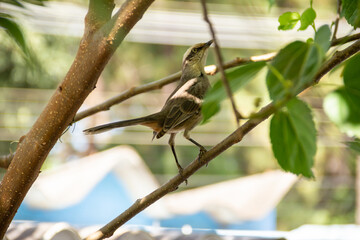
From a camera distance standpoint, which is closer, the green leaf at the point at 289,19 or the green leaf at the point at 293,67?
the green leaf at the point at 293,67

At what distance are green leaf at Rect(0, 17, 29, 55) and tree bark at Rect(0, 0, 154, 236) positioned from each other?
15 centimetres

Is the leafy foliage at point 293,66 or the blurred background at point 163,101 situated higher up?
the leafy foliage at point 293,66

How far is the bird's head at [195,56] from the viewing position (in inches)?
57.4

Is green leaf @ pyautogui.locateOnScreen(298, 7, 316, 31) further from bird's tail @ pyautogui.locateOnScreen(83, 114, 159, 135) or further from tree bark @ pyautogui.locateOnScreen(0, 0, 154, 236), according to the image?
bird's tail @ pyautogui.locateOnScreen(83, 114, 159, 135)

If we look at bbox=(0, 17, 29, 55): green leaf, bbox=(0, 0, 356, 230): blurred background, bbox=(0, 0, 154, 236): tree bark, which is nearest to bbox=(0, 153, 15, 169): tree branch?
bbox=(0, 0, 154, 236): tree bark

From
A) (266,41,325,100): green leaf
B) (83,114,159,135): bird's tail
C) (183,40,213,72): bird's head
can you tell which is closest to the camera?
(266,41,325,100): green leaf

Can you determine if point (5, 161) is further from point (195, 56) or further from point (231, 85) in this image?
point (195, 56)

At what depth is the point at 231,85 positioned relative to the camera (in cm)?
26

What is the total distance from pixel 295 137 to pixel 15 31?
18 cm

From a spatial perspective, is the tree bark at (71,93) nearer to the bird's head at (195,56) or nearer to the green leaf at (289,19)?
the green leaf at (289,19)

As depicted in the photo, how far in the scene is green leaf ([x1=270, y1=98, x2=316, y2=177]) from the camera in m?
0.27

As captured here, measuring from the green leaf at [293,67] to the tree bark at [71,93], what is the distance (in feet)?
0.74

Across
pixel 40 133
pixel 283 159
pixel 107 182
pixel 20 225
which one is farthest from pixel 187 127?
pixel 107 182

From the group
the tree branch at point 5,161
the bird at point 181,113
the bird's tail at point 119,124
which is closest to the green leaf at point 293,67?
the tree branch at point 5,161
